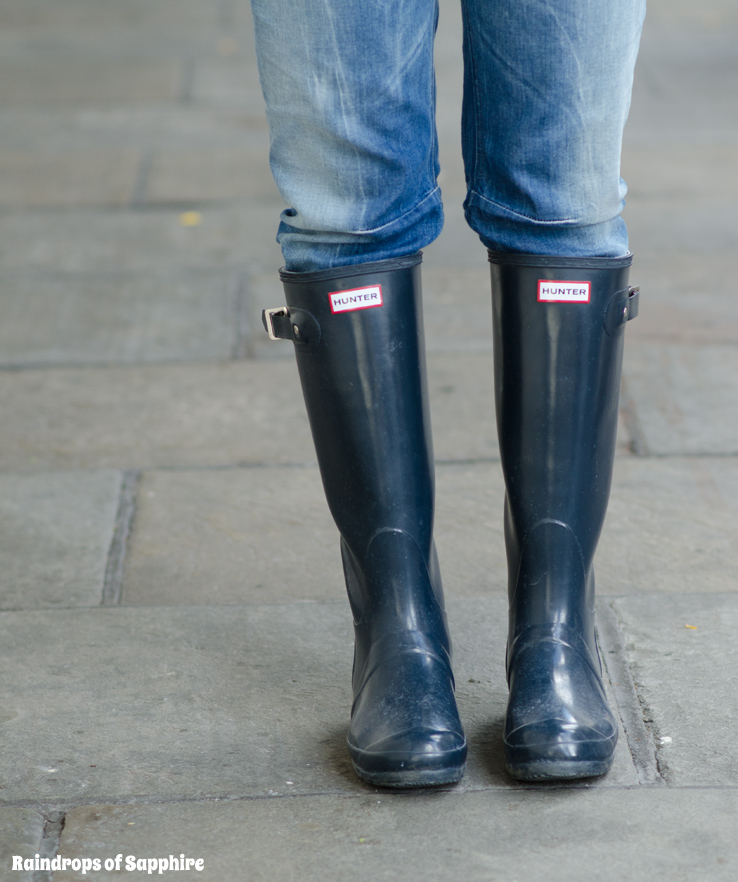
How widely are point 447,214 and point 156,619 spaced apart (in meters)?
1.74

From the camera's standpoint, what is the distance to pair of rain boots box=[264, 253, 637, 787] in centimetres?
99

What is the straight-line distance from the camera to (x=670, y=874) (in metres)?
0.87

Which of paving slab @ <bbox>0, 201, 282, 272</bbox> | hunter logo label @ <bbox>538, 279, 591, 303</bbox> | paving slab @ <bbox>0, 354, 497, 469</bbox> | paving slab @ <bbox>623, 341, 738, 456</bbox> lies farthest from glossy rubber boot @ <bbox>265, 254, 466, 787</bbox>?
paving slab @ <bbox>0, 201, 282, 272</bbox>

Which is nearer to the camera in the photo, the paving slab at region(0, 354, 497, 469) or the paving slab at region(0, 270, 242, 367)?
the paving slab at region(0, 354, 497, 469)

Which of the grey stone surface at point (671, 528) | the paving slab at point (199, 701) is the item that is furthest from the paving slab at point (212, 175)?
the paving slab at point (199, 701)

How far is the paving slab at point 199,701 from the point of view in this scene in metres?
1.00

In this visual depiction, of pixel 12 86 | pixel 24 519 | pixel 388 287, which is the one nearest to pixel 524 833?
pixel 388 287

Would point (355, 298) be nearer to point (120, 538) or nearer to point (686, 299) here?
point (120, 538)

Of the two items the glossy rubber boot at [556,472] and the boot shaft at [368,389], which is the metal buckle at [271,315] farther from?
the glossy rubber boot at [556,472]

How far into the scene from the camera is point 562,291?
99cm

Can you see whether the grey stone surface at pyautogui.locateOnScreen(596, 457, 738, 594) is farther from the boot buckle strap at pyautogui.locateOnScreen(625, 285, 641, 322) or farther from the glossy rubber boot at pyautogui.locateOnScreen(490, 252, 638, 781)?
the boot buckle strap at pyautogui.locateOnScreen(625, 285, 641, 322)

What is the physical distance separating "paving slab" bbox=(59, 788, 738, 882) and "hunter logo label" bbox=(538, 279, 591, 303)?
0.44 m

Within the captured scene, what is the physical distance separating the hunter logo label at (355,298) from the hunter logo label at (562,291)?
0.49ft

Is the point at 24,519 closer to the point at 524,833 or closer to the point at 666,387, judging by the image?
the point at 524,833
